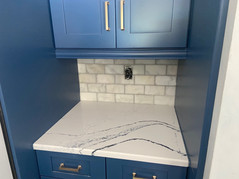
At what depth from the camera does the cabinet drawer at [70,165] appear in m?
1.00

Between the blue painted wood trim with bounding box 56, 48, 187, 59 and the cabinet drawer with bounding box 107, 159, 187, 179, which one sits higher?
the blue painted wood trim with bounding box 56, 48, 187, 59

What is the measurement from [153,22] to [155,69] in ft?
1.58

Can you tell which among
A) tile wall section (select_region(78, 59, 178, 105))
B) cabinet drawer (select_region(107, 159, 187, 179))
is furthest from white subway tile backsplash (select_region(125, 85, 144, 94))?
cabinet drawer (select_region(107, 159, 187, 179))

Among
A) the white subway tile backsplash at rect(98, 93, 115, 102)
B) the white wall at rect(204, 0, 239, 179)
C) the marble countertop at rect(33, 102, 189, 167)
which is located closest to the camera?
the white wall at rect(204, 0, 239, 179)

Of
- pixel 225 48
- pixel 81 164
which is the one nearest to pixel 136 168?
pixel 81 164

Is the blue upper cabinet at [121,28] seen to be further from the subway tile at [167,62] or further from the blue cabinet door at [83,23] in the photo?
the subway tile at [167,62]

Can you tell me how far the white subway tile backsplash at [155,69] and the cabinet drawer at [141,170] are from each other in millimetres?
773

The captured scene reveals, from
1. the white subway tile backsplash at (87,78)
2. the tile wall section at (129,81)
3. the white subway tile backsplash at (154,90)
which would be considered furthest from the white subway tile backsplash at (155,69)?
the white subway tile backsplash at (87,78)

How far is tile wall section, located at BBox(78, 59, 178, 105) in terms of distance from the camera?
145cm

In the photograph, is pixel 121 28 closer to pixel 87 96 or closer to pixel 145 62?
pixel 145 62

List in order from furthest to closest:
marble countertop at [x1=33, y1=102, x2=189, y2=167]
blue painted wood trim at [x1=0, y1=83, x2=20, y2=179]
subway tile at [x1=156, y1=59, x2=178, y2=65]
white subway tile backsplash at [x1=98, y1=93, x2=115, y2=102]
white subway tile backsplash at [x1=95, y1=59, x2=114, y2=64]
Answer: white subway tile backsplash at [x1=98, y1=93, x2=115, y2=102]
white subway tile backsplash at [x1=95, y1=59, x2=114, y2=64]
subway tile at [x1=156, y1=59, x2=178, y2=65]
marble countertop at [x1=33, y1=102, x2=189, y2=167]
blue painted wood trim at [x1=0, y1=83, x2=20, y2=179]

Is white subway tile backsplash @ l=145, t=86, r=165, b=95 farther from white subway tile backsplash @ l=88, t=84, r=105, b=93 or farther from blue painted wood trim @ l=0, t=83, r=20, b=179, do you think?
blue painted wood trim @ l=0, t=83, r=20, b=179

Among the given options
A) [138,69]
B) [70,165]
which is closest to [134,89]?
[138,69]

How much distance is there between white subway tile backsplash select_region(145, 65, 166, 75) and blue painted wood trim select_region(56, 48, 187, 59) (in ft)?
1.11
